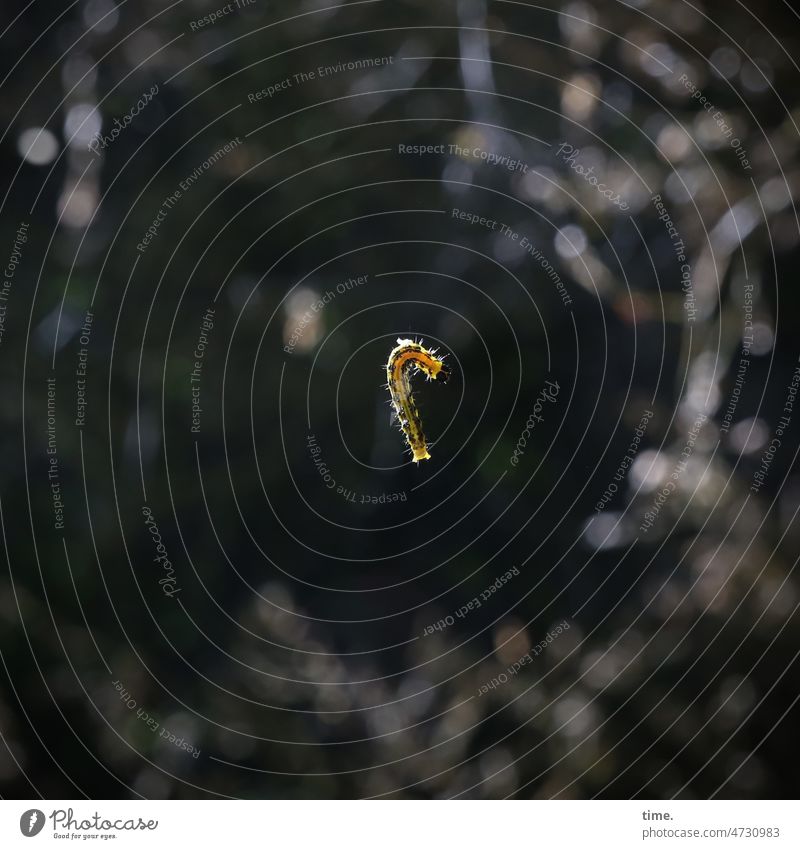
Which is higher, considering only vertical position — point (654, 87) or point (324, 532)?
point (654, 87)

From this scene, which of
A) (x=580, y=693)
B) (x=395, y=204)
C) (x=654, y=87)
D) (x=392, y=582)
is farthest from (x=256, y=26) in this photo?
(x=580, y=693)

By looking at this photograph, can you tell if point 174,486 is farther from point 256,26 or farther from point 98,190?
point 256,26

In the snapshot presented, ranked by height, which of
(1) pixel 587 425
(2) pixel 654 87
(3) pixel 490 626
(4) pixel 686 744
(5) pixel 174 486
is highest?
(2) pixel 654 87
